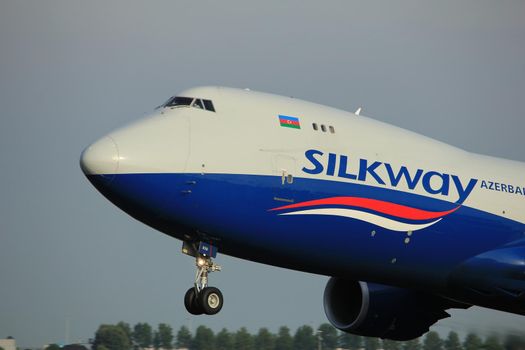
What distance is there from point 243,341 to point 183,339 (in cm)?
207

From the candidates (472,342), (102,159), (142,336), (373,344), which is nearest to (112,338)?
(142,336)

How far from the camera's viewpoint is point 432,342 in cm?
4538

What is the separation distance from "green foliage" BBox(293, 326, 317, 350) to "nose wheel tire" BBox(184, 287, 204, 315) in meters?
16.2

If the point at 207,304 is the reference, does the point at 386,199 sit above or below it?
above

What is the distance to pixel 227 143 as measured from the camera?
104 ft

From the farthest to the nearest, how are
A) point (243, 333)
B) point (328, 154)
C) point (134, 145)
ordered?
point (243, 333) < point (328, 154) < point (134, 145)

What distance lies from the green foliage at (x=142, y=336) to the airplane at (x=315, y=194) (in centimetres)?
1532

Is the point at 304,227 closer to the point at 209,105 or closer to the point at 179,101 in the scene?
the point at 209,105

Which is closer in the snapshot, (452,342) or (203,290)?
(203,290)

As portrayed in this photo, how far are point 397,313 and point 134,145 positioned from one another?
11.1 m

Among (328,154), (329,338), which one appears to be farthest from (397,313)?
(329,338)

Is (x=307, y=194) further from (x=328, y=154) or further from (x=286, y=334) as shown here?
(x=286, y=334)

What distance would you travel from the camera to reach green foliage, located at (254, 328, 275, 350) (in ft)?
161

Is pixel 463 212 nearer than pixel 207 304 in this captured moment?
No
